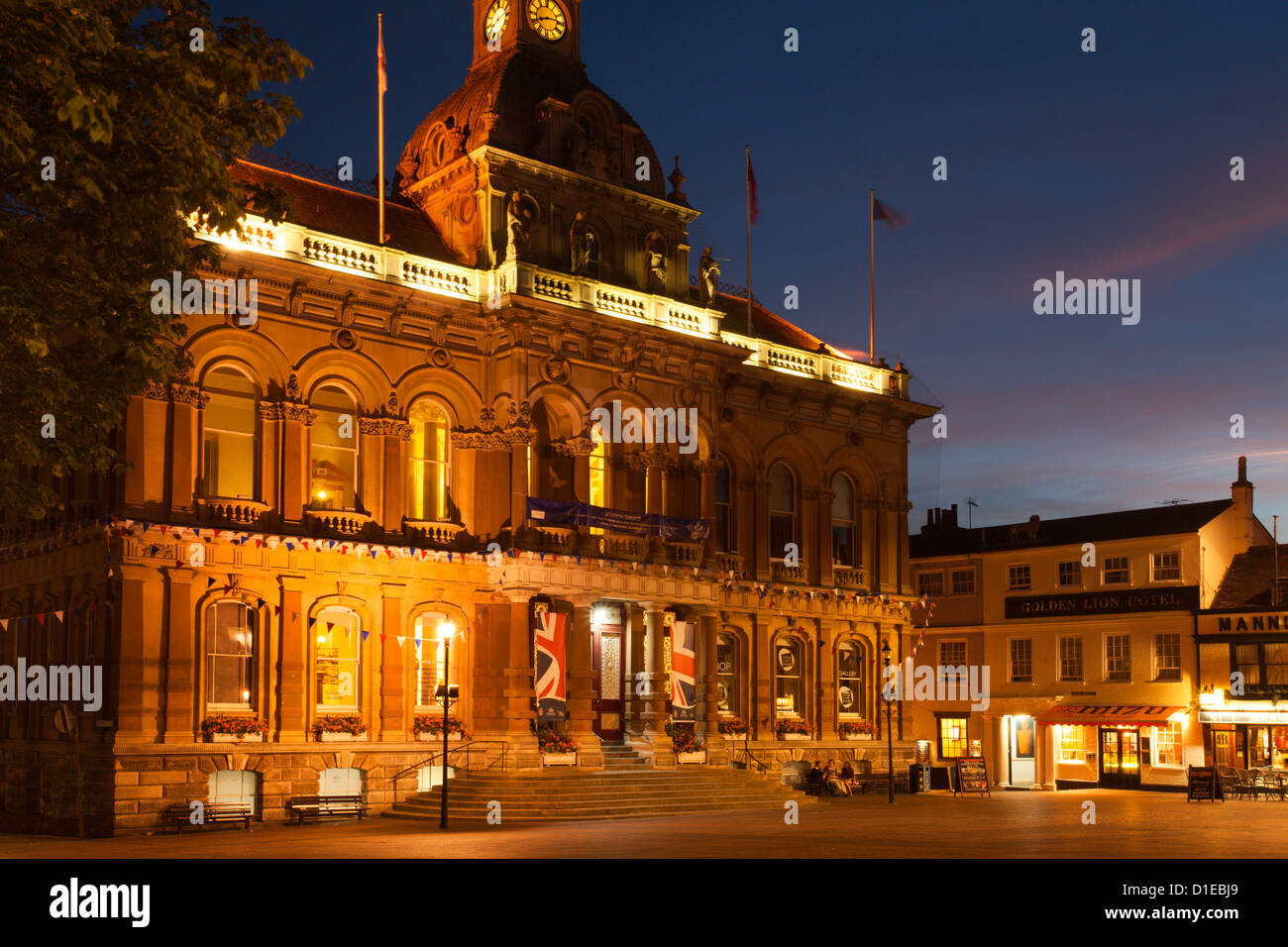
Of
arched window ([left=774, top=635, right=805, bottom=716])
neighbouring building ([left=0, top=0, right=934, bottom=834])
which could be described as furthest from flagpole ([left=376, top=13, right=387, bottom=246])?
arched window ([left=774, top=635, right=805, bottom=716])

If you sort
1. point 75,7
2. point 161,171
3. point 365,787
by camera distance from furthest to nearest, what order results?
point 365,787, point 161,171, point 75,7

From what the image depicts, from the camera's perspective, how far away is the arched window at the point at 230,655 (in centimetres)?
3167

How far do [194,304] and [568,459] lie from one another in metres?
10.5

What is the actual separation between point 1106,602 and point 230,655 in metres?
31.9

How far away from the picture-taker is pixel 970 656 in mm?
56188

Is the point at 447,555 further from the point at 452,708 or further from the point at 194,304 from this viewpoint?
the point at 194,304

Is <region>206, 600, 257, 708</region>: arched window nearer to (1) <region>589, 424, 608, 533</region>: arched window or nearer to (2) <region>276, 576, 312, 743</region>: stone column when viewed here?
(2) <region>276, 576, 312, 743</region>: stone column

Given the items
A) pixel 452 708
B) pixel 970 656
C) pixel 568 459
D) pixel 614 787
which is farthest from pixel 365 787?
pixel 970 656

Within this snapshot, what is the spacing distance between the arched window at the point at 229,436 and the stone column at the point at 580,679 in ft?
27.5

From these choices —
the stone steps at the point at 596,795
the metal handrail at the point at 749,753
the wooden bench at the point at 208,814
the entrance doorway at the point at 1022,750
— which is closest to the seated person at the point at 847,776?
the metal handrail at the point at 749,753

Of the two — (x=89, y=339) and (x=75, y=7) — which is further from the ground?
(x=75, y=7)

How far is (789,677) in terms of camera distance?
43.7 metres

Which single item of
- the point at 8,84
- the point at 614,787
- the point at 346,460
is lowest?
the point at 614,787

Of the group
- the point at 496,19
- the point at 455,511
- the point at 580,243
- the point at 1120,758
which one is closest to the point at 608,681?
the point at 455,511
